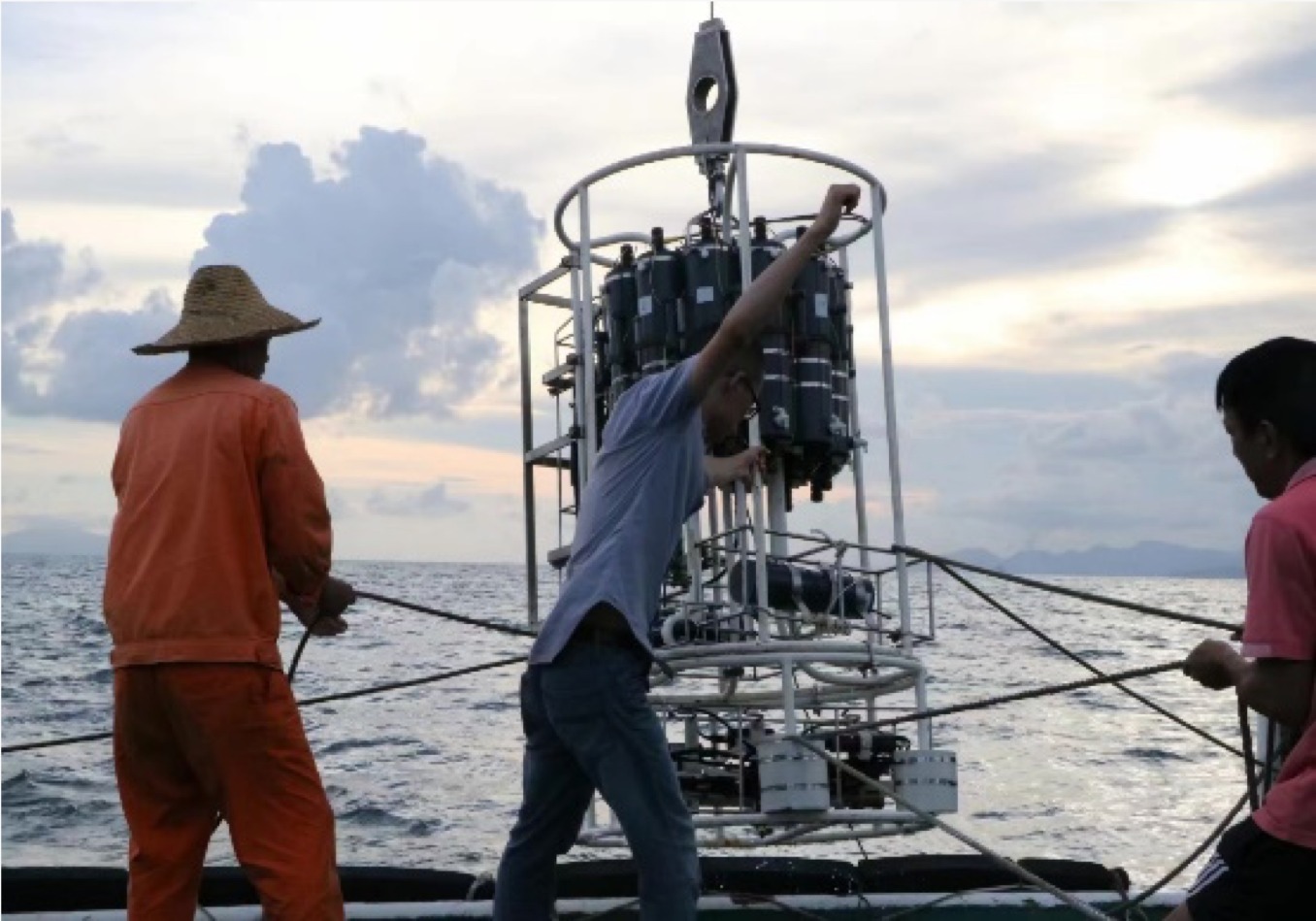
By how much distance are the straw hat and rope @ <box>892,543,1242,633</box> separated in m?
2.39

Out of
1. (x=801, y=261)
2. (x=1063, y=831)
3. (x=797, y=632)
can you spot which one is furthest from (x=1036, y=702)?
(x=801, y=261)

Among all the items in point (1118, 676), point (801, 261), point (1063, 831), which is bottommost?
point (1063, 831)

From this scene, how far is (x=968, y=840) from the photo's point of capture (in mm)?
5945

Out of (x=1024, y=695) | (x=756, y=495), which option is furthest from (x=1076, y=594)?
(x=756, y=495)

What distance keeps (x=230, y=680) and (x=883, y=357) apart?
12.1ft

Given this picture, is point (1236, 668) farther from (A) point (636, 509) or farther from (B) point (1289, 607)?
(A) point (636, 509)

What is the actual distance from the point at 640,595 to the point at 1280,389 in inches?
68.8

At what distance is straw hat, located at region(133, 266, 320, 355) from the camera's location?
5.05 metres

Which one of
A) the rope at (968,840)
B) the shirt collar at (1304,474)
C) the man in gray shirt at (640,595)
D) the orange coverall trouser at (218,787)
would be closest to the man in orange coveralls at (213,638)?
the orange coverall trouser at (218,787)

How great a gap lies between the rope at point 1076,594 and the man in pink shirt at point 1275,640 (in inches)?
46.2

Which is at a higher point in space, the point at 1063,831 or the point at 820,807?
the point at 820,807

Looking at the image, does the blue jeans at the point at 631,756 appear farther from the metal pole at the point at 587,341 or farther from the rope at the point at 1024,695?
the metal pole at the point at 587,341

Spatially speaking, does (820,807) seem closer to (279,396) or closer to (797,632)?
(797,632)

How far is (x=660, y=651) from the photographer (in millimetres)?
7086
